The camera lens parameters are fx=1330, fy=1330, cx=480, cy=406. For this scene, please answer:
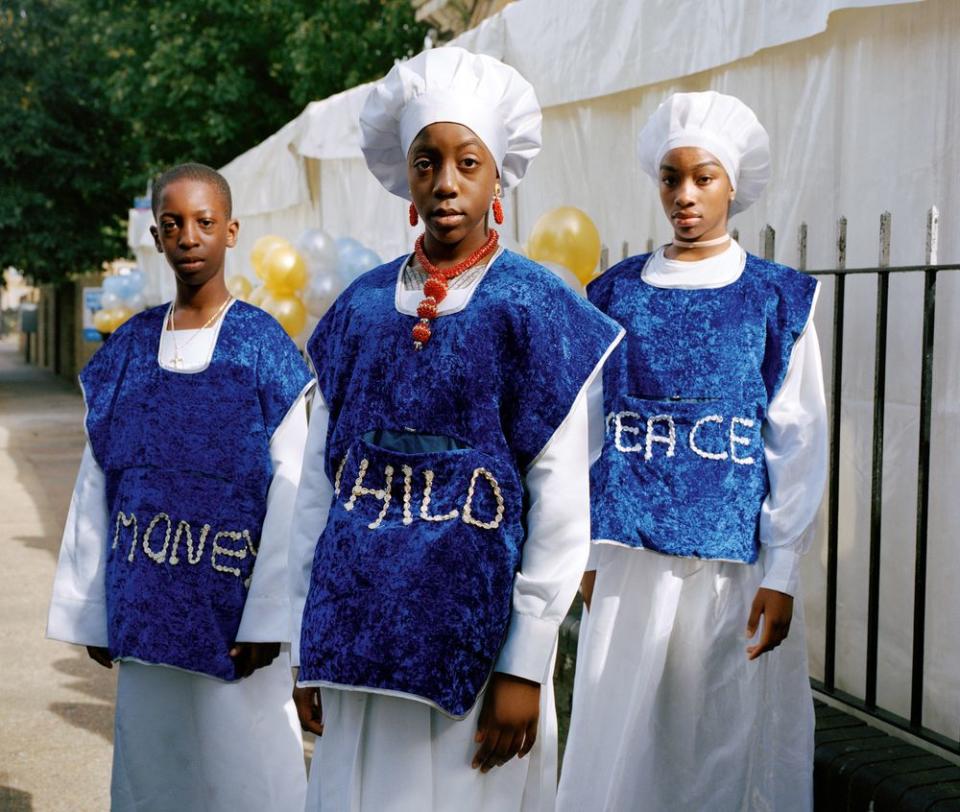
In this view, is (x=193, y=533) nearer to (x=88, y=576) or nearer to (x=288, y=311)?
(x=88, y=576)

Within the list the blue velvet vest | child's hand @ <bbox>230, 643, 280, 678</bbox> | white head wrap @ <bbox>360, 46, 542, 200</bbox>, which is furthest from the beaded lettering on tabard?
child's hand @ <bbox>230, 643, 280, 678</bbox>

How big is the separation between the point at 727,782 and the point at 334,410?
57.9 inches

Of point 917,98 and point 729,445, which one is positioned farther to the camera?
point 917,98

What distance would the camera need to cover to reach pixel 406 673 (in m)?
2.21

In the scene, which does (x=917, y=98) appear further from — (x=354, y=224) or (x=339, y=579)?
(x=354, y=224)

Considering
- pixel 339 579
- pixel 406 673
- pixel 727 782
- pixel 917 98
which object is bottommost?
pixel 727 782

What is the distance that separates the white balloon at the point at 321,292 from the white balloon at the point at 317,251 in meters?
0.09

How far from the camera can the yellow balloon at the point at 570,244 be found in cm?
501

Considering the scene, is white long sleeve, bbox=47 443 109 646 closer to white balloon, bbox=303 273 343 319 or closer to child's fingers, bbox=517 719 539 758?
child's fingers, bbox=517 719 539 758

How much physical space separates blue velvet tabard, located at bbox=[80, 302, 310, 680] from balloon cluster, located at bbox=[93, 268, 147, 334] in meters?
12.7

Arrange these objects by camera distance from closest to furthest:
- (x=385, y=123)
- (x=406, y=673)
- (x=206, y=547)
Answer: (x=406, y=673)
(x=385, y=123)
(x=206, y=547)

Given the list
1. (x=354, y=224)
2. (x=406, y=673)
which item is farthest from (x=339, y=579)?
(x=354, y=224)

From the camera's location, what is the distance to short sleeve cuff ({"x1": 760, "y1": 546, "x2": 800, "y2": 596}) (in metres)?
3.07

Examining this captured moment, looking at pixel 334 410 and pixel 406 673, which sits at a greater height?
pixel 334 410
